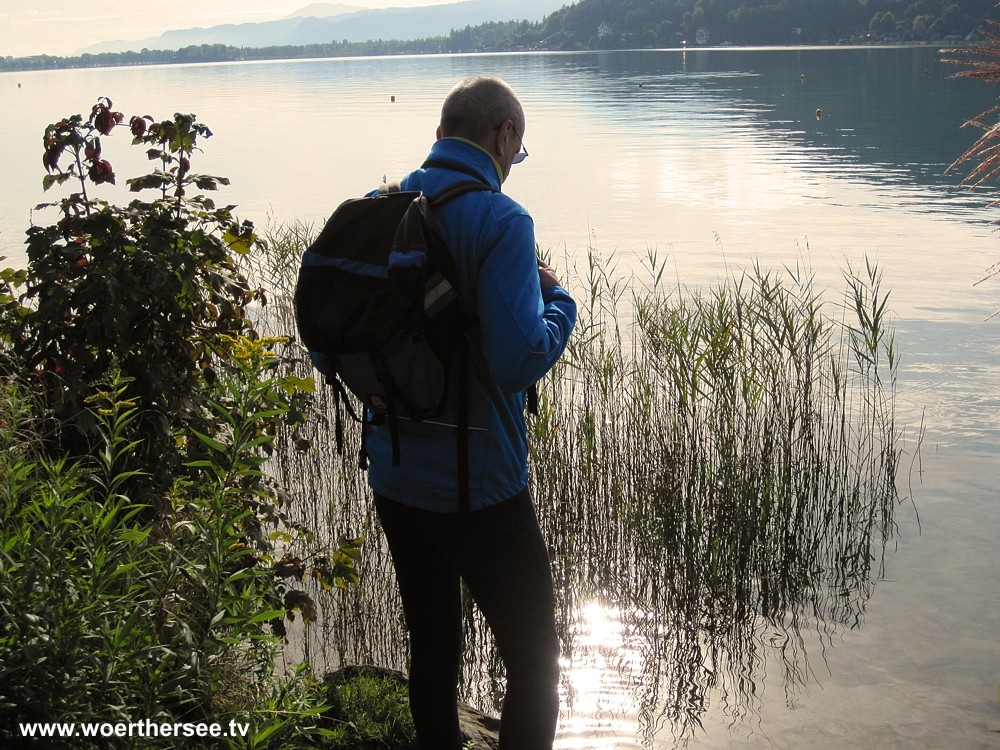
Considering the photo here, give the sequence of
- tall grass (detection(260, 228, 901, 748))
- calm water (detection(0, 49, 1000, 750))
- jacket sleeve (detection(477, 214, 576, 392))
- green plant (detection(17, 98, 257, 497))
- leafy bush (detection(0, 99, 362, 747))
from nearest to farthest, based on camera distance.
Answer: jacket sleeve (detection(477, 214, 576, 392)), leafy bush (detection(0, 99, 362, 747)), green plant (detection(17, 98, 257, 497)), calm water (detection(0, 49, 1000, 750)), tall grass (detection(260, 228, 901, 748))

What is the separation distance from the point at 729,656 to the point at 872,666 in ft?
2.00

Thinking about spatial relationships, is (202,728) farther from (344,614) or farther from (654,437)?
(654,437)

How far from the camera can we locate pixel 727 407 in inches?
203

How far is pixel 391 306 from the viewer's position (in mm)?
2270

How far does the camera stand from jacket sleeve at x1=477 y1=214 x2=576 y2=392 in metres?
2.22

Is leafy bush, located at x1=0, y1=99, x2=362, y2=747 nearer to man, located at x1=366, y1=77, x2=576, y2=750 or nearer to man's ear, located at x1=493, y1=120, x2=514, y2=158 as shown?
man, located at x1=366, y1=77, x2=576, y2=750

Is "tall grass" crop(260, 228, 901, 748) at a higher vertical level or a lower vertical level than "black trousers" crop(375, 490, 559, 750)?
lower

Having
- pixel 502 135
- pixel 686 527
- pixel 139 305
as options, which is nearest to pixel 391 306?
pixel 502 135

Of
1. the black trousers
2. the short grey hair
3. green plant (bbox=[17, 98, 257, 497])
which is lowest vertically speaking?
the black trousers

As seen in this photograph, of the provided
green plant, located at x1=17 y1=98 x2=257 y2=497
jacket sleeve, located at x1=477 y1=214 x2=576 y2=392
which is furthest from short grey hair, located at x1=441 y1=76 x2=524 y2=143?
green plant, located at x1=17 y1=98 x2=257 y2=497

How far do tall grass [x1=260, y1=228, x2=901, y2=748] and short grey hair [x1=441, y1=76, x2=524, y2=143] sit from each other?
212 centimetres

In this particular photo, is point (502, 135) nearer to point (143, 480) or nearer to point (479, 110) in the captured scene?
point (479, 110)

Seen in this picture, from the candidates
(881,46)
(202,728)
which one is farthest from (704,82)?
(202,728)

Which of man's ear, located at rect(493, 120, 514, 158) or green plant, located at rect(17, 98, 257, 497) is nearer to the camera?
man's ear, located at rect(493, 120, 514, 158)
